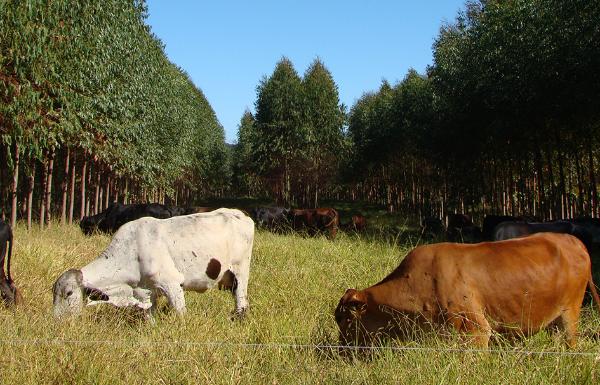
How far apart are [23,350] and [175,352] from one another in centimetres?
129

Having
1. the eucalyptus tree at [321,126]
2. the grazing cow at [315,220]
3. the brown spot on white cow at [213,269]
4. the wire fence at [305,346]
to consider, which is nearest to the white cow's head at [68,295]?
the wire fence at [305,346]

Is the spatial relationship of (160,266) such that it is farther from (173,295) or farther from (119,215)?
(119,215)

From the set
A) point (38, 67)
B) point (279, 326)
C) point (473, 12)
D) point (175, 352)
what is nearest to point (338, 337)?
point (279, 326)

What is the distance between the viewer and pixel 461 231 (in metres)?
20.4

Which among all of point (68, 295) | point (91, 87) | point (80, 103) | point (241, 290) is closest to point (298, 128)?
point (91, 87)

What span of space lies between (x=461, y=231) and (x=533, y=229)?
18.1ft

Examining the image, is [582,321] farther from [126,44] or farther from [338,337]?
[126,44]

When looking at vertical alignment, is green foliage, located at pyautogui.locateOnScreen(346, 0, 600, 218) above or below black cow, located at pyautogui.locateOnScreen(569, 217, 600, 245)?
above

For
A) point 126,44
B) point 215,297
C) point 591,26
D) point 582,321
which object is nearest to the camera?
point 582,321

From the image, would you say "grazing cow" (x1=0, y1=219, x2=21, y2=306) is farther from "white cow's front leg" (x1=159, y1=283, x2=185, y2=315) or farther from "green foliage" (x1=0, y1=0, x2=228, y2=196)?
"green foliage" (x1=0, y1=0, x2=228, y2=196)

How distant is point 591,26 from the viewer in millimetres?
18031

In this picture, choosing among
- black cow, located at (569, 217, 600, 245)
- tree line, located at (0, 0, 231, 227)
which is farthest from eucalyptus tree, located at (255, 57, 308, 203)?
black cow, located at (569, 217, 600, 245)

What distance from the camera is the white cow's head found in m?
7.04

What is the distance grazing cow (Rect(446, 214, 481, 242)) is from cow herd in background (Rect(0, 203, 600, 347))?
1099cm
